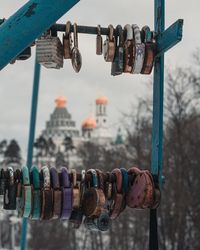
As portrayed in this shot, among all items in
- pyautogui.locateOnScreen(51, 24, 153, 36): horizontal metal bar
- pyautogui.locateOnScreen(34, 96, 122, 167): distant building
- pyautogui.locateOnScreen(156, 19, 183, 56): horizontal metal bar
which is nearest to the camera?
pyautogui.locateOnScreen(156, 19, 183, 56): horizontal metal bar

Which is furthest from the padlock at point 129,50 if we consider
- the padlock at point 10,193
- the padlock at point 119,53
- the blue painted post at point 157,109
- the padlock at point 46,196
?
the padlock at point 10,193

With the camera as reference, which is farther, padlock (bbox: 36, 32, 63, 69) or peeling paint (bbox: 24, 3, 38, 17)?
padlock (bbox: 36, 32, 63, 69)

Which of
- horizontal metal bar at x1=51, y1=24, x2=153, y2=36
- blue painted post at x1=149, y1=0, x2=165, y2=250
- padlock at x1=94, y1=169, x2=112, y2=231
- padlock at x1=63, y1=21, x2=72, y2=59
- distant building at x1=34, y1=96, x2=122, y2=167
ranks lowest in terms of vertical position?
padlock at x1=94, y1=169, x2=112, y2=231

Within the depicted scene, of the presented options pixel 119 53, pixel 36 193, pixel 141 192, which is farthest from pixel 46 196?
pixel 119 53

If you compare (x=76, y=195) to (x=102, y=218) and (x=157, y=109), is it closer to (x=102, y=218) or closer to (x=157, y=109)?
(x=102, y=218)

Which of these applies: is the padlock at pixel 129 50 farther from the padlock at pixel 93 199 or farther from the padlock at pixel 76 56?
the padlock at pixel 93 199

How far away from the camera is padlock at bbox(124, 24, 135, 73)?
323cm

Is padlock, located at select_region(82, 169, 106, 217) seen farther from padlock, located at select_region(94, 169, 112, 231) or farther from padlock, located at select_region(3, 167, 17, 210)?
padlock, located at select_region(3, 167, 17, 210)

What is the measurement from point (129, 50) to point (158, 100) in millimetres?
301

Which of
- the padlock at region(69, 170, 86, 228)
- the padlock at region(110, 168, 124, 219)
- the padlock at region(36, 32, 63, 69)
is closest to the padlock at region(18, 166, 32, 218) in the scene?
the padlock at region(69, 170, 86, 228)

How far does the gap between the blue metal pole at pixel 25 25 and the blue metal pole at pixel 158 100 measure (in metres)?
0.71

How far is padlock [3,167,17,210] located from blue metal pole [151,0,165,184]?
62cm

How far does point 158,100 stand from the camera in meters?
3.09

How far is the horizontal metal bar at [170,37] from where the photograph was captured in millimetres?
2705
